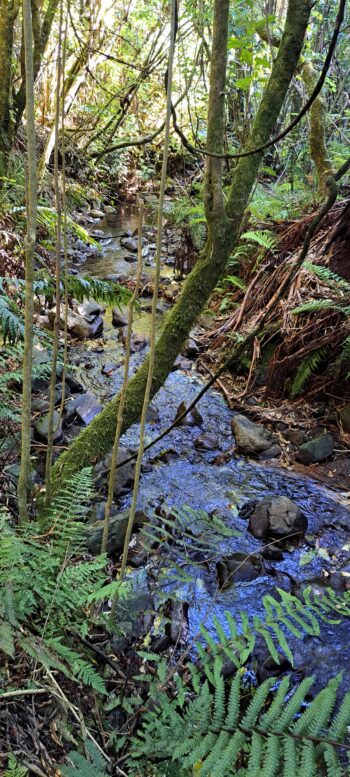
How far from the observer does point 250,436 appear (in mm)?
3805

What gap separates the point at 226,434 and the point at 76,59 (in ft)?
25.3

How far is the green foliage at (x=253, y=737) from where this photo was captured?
1145mm

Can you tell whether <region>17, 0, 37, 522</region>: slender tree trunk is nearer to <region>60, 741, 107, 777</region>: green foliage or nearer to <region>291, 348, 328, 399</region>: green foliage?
<region>60, 741, 107, 777</region>: green foliage

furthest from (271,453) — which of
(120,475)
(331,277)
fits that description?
(331,277)

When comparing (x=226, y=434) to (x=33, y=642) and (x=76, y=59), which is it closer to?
(x=33, y=642)

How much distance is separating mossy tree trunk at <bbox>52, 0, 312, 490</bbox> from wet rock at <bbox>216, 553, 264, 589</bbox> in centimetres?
91

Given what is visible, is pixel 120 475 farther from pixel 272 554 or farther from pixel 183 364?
pixel 183 364

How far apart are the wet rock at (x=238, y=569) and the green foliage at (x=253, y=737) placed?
4.17 feet

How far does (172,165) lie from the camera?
1119cm

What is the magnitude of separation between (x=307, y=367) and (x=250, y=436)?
0.82 meters

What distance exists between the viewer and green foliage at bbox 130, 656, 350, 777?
1.14 metres

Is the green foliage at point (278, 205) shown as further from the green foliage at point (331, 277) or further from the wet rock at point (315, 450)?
the wet rock at point (315, 450)

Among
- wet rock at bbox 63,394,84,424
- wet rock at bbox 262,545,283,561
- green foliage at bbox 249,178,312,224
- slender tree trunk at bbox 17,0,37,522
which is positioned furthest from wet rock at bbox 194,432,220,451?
green foliage at bbox 249,178,312,224

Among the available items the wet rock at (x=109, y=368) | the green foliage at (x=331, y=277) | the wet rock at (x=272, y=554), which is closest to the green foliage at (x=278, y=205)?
the green foliage at (x=331, y=277)
